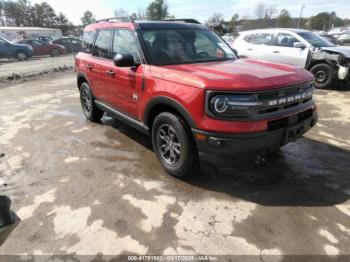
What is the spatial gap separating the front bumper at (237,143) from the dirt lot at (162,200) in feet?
1.82

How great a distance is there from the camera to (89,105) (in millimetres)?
5715

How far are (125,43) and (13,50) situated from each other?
20.2 meters

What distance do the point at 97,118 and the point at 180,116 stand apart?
3.09 metres

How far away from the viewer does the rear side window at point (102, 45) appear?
15.0ft

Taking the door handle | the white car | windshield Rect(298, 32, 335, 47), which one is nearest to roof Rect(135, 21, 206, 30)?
the door handle

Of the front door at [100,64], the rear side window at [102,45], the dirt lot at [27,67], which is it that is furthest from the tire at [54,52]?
the rear side window at [102,45]

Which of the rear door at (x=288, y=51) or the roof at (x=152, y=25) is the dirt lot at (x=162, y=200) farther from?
the rear door at (x=288, y=51)

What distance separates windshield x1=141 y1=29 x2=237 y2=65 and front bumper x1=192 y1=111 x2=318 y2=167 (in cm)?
121

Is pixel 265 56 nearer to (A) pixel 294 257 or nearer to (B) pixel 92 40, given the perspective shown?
(B) pixel 92 40

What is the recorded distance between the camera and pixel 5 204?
170cm

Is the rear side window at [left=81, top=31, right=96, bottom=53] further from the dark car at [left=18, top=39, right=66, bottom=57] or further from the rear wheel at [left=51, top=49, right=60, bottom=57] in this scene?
the rear wheel at [left=51, top=49, right=60, bottom=57]

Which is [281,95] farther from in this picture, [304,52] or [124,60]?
[304,52]

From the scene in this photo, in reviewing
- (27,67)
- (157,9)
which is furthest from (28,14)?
(27,67)

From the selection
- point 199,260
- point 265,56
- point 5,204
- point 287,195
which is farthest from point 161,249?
point 265,56
